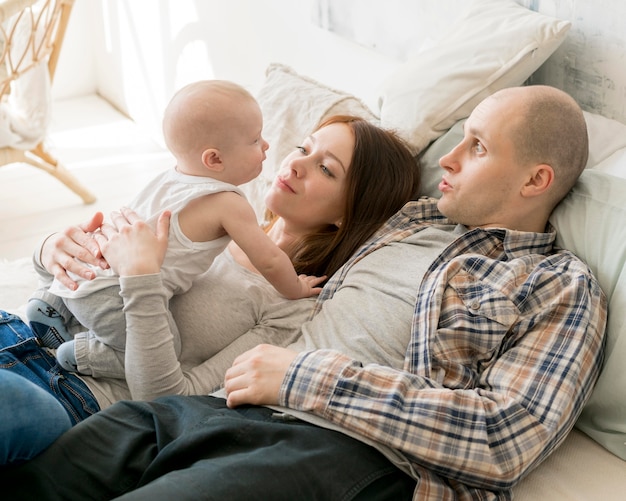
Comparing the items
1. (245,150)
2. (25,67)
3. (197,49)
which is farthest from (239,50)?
(245,150)

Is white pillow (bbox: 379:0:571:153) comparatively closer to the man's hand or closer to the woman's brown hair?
the woman's brown hair

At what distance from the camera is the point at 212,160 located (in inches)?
61.6

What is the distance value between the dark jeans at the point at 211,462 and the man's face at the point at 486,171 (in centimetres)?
53

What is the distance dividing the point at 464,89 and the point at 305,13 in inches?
40.4

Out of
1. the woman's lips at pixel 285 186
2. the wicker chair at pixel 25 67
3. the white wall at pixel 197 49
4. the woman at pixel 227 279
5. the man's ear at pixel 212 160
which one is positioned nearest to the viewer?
the woman at pixel 227 279

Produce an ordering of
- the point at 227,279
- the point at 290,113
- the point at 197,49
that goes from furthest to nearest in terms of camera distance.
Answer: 1. the point at 197,49
2. the point at 290,113
3. the point at 227,279

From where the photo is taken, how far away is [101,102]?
4270 mm

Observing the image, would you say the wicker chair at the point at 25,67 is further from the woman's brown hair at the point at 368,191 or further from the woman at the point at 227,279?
the woman's brown hair at the point at 368,191

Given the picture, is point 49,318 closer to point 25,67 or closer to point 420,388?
point 420,388

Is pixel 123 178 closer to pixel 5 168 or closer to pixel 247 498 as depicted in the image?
pixel 5 168

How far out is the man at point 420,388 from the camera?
123 cm

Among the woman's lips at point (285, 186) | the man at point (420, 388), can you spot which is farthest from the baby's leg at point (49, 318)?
the woman's lips at point (285, 186)

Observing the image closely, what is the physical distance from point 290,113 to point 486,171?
0.68m

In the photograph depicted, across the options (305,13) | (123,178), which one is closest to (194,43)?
(123,178)
